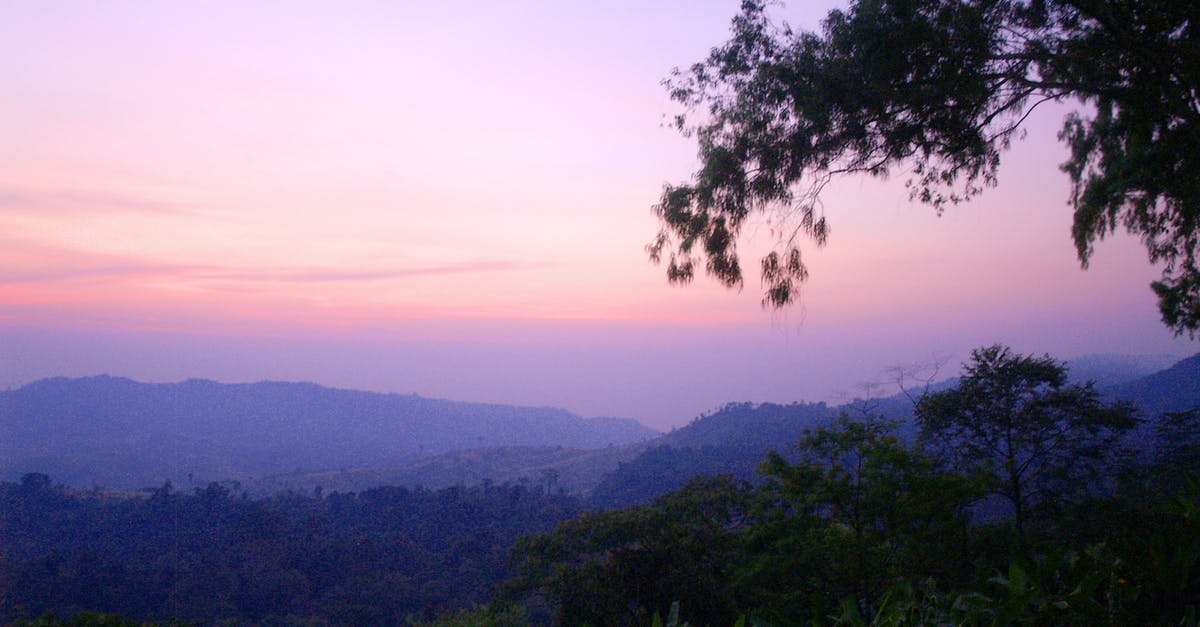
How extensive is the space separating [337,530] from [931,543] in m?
77.1

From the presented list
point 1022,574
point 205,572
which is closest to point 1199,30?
point 1022,574

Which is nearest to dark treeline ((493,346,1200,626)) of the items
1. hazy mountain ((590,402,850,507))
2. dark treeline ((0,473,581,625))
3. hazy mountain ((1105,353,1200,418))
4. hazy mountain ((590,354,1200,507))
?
dark treeline ((0,473,581,625))

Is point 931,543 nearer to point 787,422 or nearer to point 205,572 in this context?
point 205,572

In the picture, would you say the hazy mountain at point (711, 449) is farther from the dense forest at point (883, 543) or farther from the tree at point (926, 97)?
the tree at point (926, 97)

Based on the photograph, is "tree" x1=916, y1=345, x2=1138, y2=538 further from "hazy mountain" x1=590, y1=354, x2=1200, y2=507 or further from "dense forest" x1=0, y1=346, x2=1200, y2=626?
"hazy mountain" x1=590, y1=354, x2=1200, y2=507

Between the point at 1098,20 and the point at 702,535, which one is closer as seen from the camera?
the point at 1098,20

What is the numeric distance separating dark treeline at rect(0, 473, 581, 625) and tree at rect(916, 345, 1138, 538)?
19.7 meters

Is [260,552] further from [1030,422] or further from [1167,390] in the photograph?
[1167,390]

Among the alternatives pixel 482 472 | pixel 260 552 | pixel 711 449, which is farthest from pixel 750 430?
pixel 260 552

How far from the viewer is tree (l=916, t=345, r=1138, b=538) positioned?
15719 mm

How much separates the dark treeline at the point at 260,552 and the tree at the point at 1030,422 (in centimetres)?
1967

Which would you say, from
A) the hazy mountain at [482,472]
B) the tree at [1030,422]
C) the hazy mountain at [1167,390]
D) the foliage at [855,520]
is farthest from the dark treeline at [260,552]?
the hazy mountain at [1167,390]

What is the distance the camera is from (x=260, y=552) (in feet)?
200

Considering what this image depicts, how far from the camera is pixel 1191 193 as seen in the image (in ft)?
30.2
